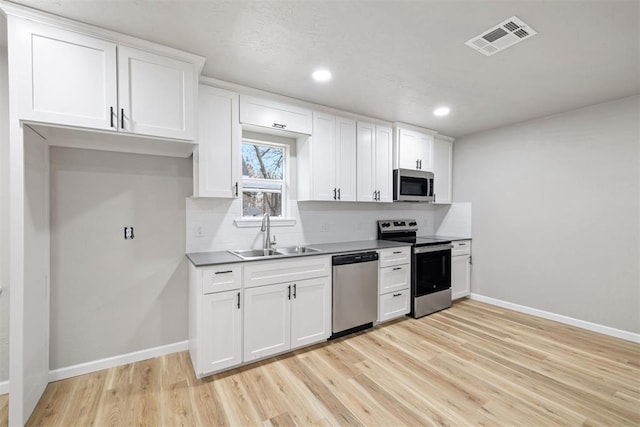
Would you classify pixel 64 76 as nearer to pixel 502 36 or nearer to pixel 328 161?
pixel 328 161

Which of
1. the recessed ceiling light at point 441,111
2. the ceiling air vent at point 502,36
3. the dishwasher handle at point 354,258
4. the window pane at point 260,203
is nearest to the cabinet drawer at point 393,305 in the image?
the dishwasher handle at point 354,258

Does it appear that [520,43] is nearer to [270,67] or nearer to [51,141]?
[270,67]

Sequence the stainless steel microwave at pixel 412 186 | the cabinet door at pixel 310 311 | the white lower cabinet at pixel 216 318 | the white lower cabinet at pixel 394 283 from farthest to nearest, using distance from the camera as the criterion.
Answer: the stainless steel microwave at pixel 412 186, the white lower cabinet at pixel 394 283, the cabinet door at pixel 310 311, the white lower cabinet at pixel 216 318

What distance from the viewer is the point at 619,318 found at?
9.99 ft

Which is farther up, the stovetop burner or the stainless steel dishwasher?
the stovetop burner

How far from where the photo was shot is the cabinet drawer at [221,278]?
225 cm

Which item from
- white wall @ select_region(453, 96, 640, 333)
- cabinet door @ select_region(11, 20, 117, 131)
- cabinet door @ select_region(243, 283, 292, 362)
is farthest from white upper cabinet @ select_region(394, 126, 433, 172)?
cabinet door @ select_region(11, 20, 117, 131)

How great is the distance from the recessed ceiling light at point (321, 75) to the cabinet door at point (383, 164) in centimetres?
134

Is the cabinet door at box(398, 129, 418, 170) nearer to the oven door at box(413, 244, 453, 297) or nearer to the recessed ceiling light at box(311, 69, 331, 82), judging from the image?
the oven door at box(413, 244, 453, 297)

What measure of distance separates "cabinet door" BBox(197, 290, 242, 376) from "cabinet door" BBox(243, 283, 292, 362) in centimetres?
8

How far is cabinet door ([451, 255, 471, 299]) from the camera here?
4.14 meters

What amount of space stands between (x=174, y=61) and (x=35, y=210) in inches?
57.2

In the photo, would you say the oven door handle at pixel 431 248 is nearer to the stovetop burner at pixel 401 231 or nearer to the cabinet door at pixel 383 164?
the stovetop burner at pixel 401 231

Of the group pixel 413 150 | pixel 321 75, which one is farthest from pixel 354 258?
pixel 413 150
